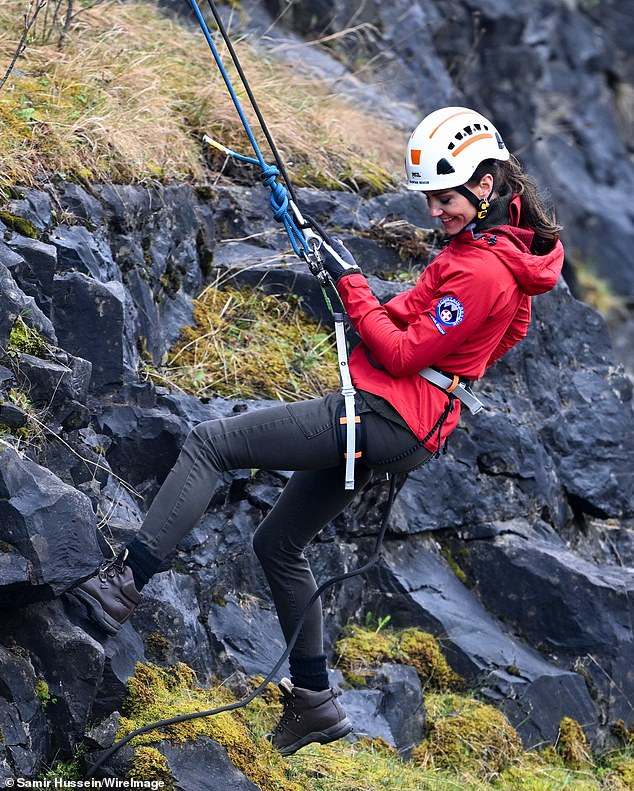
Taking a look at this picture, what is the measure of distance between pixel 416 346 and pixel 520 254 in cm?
56

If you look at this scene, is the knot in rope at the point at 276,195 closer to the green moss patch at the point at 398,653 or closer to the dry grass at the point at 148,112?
the dry grass at the point at 148,112

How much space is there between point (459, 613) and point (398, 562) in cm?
51

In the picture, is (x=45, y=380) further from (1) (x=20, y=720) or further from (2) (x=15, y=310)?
(1) (x=20, y=720)

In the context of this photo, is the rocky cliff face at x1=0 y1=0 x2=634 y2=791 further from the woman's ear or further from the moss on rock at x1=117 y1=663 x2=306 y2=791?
the woman's ear

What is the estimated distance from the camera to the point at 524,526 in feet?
23.0

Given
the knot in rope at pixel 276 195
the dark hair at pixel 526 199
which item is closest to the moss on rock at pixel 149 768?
the knot in rope at pixel 276 195

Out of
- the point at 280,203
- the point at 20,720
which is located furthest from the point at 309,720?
the point at 280,203

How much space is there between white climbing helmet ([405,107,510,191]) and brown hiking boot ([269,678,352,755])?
7.51ft

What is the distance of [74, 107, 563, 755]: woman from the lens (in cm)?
401

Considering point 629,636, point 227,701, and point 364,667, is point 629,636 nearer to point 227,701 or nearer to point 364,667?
point 364,667

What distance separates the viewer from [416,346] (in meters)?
3.97

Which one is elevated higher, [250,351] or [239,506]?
[250,351]

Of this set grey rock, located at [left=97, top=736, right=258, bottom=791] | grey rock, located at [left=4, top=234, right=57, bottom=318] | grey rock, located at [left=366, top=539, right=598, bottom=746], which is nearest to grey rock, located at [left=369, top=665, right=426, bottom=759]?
grey rock, located at [left=366, top=539, right=598, bottom=746]

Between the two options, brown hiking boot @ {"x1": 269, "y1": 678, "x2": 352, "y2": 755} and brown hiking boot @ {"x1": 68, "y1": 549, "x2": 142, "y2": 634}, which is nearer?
brown hiking boot @ {"x1": 68, "y1": 549, "x2": 142, "y2": 634}
